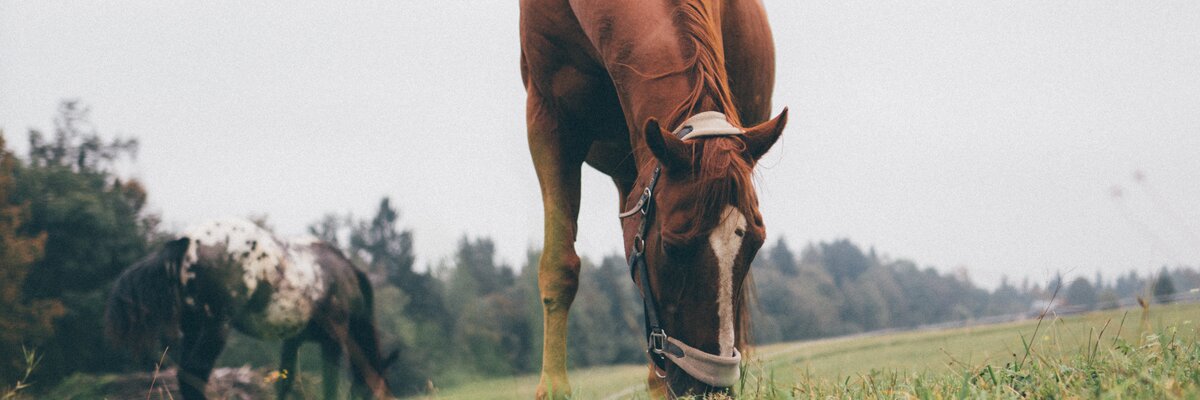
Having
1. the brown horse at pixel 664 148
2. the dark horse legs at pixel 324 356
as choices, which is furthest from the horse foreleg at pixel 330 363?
the brown horse at pixel 664 148

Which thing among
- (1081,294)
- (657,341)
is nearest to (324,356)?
(657,341)

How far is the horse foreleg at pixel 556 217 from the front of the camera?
3529 mm

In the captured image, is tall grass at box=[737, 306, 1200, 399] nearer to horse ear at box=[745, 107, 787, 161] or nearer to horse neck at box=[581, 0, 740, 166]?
horse ear at box=[745, 107, 787, 161]

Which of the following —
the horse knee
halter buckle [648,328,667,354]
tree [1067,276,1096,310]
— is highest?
the horse knee

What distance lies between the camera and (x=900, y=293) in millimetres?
48281

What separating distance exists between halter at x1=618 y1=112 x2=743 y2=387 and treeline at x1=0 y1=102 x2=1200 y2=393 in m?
0.36

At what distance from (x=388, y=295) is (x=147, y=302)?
25.5 metres

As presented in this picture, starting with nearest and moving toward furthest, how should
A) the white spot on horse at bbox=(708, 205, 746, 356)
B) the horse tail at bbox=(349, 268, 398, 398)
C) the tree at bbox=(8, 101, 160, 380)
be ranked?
the white spot on horse at bbox=(708, 205, 746, 356), the horse tail at bbox=(349, 268, 398, 398), the tree at bbox=(8, 101, 160, 380)

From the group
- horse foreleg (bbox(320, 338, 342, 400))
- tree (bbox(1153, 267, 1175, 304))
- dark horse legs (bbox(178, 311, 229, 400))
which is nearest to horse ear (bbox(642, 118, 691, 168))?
tree (bbox(1153, 267, 1175, 304))

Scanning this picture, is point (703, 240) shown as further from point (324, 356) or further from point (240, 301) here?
point (324, 356)

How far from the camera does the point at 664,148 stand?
243 centimetres

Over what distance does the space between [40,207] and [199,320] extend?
20948 mm

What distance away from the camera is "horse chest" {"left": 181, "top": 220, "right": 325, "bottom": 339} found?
5.91 metres

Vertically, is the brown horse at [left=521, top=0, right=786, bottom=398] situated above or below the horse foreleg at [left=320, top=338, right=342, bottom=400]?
above
